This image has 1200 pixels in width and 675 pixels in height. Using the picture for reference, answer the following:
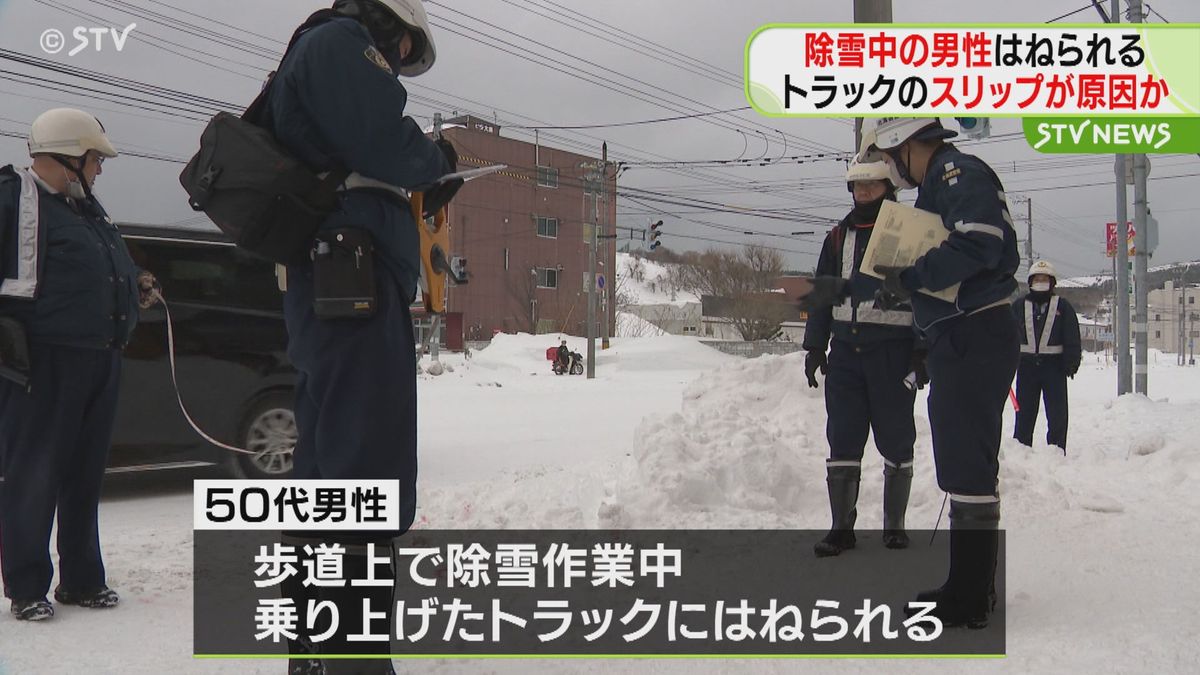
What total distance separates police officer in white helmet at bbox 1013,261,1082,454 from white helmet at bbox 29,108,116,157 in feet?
24.1

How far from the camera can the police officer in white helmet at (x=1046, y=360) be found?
7867 millimetres

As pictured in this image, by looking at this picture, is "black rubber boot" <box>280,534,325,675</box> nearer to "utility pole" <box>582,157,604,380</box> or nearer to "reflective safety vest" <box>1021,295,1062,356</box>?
"reflective safety vest" <box>1021,295,1062,356</box>

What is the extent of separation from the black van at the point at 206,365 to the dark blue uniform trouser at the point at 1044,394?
6.36 metres

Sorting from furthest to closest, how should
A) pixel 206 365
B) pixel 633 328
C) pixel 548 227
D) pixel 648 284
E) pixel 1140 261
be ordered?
pixel 648 284 → pixel 633 328 → pixel 548 227 → pixel 1140 261 → pixel 206 365

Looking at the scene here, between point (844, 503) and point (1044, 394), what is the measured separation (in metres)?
4.84

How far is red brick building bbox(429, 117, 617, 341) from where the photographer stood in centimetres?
4200

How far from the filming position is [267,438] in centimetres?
617

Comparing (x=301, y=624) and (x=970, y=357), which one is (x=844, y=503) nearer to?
(x=970, y=357)

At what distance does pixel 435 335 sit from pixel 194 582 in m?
20.5

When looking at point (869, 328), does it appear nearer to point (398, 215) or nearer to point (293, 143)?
point (398, 215)

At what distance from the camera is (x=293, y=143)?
225 cm

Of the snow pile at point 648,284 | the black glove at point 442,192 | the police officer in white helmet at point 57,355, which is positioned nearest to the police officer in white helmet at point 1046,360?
the black glove at point 442,192

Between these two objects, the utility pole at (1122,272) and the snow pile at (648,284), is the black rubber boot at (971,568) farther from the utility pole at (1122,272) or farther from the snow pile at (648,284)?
the snow pile at (648,284)

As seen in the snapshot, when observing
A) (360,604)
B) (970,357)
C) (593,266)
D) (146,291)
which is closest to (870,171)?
(970,357)
